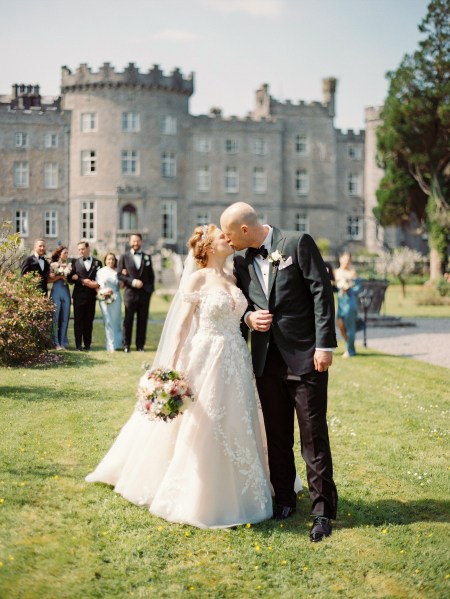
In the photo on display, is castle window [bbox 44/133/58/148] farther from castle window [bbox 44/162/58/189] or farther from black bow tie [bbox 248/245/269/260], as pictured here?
black bow tie [bbox 248/245/269/260]

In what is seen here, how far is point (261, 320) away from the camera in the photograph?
16.7 ft

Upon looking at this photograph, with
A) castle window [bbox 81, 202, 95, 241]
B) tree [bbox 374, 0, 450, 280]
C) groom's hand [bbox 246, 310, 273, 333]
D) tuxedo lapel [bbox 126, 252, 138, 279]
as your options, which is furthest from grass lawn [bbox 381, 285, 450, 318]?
castle window [bbox 81, 202, 95, 241]

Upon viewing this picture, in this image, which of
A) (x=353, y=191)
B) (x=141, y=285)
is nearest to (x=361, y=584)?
(x=141, y=285)

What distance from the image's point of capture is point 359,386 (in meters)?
10.6

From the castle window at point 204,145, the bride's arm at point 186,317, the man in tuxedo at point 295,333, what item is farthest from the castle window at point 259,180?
the man in tuxedo at point 295,333

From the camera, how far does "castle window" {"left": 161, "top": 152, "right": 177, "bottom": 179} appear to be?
50094 mm

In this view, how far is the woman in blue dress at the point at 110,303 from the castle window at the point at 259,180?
38.8 meters

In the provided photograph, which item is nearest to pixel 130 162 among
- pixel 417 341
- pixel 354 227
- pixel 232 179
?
pixel 232 179

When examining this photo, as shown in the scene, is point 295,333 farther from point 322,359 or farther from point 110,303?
point 110,303

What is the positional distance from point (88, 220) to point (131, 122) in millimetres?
6870

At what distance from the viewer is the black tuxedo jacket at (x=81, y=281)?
565 inches

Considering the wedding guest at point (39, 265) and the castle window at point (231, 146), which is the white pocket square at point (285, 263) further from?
the castle window at point (231, 146)

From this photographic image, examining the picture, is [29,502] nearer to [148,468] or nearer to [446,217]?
[148,468]

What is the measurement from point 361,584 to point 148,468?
177cm
